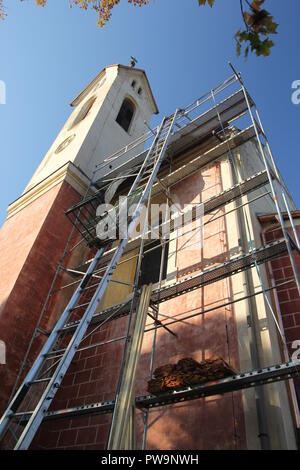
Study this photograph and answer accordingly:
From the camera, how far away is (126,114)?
15.8m

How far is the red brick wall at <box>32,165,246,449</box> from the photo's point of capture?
4574 millimetres

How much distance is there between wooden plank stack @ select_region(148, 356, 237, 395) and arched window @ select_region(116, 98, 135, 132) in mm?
11838

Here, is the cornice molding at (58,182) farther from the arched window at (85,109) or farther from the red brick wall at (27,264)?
the arched window at (85,109)

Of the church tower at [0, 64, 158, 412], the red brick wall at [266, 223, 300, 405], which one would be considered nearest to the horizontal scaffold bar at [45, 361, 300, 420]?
the red brick wall at [266, 223, 300, 405]

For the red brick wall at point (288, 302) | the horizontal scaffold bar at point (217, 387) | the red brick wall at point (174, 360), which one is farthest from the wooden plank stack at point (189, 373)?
the red brick wall at point (288, 302)

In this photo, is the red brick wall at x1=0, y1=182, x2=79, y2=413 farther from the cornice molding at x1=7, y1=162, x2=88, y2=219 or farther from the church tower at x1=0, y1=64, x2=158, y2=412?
the cornice molding at x1=7, y1=162, x2=88, y2=219

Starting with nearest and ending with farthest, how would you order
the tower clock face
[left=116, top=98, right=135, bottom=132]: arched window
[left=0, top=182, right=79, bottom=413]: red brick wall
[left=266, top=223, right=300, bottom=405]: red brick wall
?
[left=266, top=223, right=300, bottom=405]: red brick wall → [left=0, top=182, right=79, bottom=413]: red brick wall → the tower clock face → [left=116, top=98, right=135, bottom=132]: arched window

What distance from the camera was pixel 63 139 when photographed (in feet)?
44.6

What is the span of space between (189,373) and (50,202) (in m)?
6.44

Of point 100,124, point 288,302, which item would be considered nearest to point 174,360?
point 288,302

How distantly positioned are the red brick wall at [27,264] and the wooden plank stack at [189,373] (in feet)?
10.8

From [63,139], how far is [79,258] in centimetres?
614

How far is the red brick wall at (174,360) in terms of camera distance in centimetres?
457
